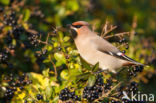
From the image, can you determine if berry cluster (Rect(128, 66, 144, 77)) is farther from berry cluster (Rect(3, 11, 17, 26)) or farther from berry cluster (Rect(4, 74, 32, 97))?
berry cluster (Rect(3, 11, 17, 26))

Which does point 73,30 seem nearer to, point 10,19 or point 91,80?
point 10,19

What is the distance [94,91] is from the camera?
8.09 ft

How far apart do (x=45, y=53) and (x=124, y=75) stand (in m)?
0.82

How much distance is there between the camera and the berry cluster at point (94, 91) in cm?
244

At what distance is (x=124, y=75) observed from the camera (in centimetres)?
284

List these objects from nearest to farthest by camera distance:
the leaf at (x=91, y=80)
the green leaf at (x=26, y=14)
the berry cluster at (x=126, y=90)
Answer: the leaf at (x=91, y=80) < the berry cluster at (x=126, y=90) < the green leaf at (x=26, y=14)

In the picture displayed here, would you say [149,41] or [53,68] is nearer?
[53,68]

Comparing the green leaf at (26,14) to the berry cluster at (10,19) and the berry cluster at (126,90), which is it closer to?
the berry cluster at (10,19)

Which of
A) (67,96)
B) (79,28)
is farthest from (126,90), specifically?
(79,28)

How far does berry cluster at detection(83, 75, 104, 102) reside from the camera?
2436 mm

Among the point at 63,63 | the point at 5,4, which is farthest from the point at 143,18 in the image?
the point at 63,63

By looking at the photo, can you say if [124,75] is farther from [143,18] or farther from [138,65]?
[143,18]

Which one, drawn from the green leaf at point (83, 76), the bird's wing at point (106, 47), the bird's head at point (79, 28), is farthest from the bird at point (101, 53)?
the green leaf at point (83, 76)

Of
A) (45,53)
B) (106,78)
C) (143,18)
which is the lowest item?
(106,78)
